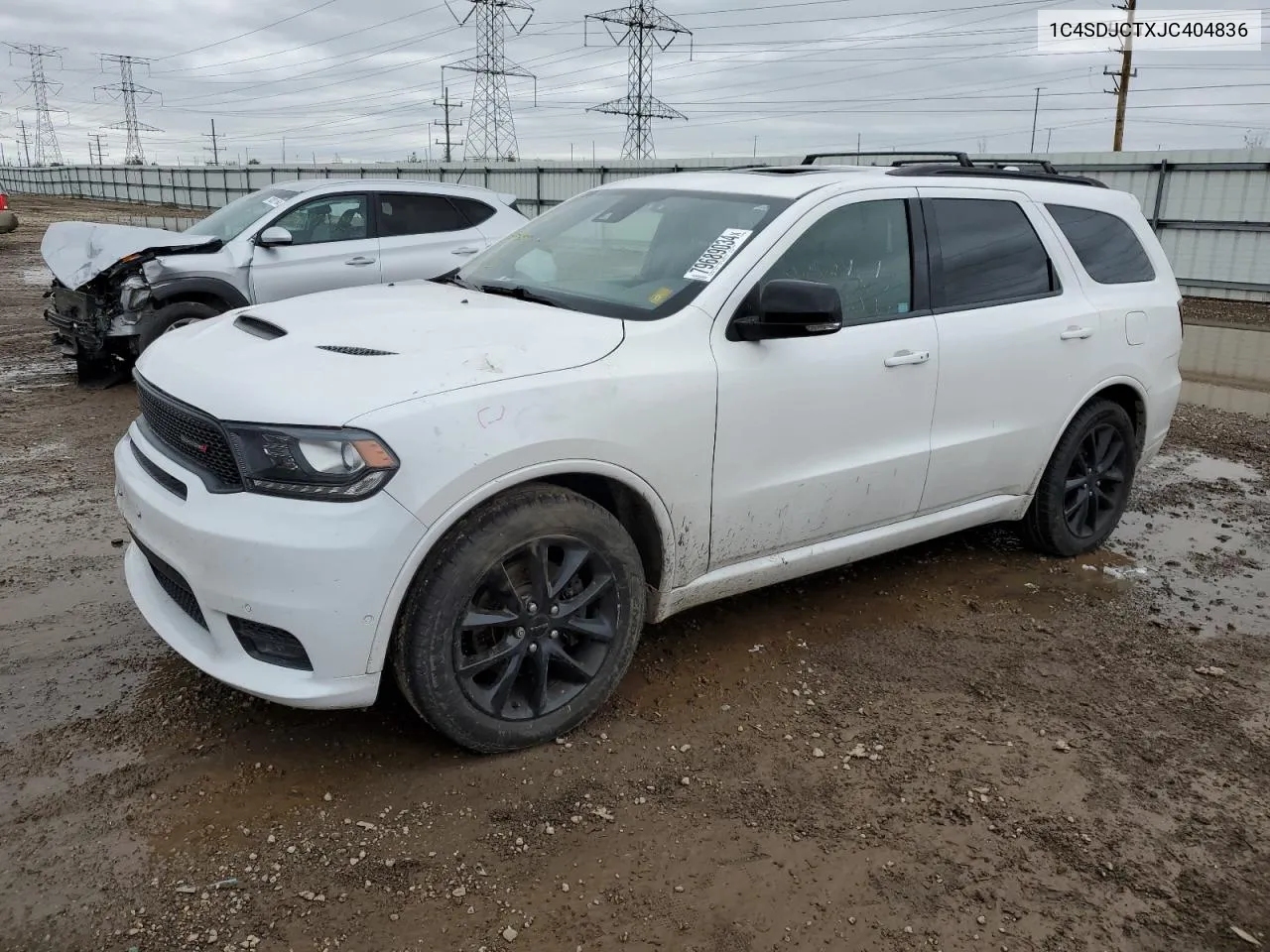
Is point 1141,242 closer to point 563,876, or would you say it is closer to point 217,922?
point 563,876

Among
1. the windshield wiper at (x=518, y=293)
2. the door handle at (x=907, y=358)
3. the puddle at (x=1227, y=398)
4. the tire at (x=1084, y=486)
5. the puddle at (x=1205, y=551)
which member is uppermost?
the windshield wiper at (x=518, y=293)

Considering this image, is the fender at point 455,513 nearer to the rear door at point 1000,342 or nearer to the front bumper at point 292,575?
the front bumper at point 292,575

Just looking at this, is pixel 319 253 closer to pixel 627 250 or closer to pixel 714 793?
pixel 627 250

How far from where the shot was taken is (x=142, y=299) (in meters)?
8.06

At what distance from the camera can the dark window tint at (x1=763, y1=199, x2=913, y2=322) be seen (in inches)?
145

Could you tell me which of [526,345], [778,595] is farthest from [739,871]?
[778,595]

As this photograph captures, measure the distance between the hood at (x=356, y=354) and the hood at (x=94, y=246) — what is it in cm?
534

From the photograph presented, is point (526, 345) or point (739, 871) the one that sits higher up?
point (526, 345)

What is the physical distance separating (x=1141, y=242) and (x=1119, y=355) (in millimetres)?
732

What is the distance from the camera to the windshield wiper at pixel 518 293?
3.63 metres

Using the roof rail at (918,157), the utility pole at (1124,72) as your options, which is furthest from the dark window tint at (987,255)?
the utility pole at (1124,72)

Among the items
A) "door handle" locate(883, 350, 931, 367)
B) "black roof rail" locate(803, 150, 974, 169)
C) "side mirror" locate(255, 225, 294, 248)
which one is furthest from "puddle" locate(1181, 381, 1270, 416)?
"side mirror" locate(255, 225, 294, 248)

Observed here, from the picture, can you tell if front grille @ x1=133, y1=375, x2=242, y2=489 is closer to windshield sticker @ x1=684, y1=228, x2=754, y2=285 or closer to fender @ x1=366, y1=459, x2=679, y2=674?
fender @ x1=366, y1=459, x2=679, y2=674

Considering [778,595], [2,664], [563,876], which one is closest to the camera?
[563,876]
